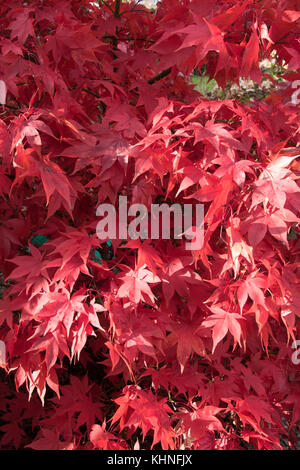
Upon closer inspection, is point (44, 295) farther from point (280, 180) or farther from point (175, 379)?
point (280, 180)

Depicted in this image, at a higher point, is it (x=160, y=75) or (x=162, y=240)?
(x=160, y=75)

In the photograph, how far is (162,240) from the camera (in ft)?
3.81

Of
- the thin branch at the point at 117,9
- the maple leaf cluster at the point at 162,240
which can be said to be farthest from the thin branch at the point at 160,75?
the thin branch at the point at 117,9

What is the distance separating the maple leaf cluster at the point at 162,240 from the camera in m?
0.99

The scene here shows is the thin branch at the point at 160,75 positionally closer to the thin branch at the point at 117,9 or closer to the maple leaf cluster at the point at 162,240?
the maple leaf cluster at the point at 162,240

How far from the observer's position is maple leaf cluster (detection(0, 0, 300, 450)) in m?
0.99

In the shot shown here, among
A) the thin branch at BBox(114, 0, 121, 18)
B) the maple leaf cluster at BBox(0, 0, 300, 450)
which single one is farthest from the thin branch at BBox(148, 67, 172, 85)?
the thin branch at BBox(114, 0, 121, 18)

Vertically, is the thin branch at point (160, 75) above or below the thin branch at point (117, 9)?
below

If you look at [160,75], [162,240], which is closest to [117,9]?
[160,75]

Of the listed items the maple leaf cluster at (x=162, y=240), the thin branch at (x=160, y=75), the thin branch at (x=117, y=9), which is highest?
the thin branch at (x=117, y=9)

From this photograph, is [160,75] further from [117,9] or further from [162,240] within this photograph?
[162,240]

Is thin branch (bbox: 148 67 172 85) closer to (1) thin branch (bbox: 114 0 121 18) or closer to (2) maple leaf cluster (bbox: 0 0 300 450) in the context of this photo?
(2) maple leaf cluster (bbox: 0 0 300 450)
